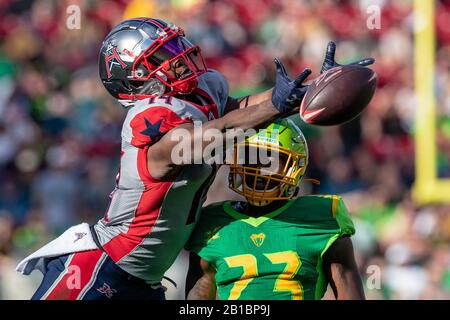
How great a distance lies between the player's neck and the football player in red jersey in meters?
0.22

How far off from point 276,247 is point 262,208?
199mm

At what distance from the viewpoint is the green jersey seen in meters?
4.03

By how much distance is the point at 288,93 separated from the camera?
12.5ft

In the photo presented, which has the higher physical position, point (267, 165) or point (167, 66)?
point (167, 66)

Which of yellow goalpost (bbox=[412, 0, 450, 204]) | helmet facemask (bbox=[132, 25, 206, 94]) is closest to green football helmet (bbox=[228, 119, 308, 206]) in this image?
helmet facemask (bbox=[132, 25, 206, 94])

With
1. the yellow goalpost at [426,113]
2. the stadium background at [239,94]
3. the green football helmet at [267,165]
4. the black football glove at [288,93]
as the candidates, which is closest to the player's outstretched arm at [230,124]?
the black football glove at [288,93]

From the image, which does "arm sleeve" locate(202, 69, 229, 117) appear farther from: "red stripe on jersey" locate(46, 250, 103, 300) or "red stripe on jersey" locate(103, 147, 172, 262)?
"red stripe on jersey" locate(46, 250, 103, 300)

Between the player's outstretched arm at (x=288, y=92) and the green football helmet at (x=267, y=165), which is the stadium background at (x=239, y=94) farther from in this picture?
the player's outstretched arm at (x=288, y=92)

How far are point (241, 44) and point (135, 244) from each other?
602 centimetres

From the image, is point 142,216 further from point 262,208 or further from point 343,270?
point 343,270

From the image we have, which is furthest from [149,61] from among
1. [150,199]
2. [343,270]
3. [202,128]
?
[343,270]

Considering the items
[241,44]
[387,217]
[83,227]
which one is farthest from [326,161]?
[83,227]

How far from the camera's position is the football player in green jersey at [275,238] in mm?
4027
